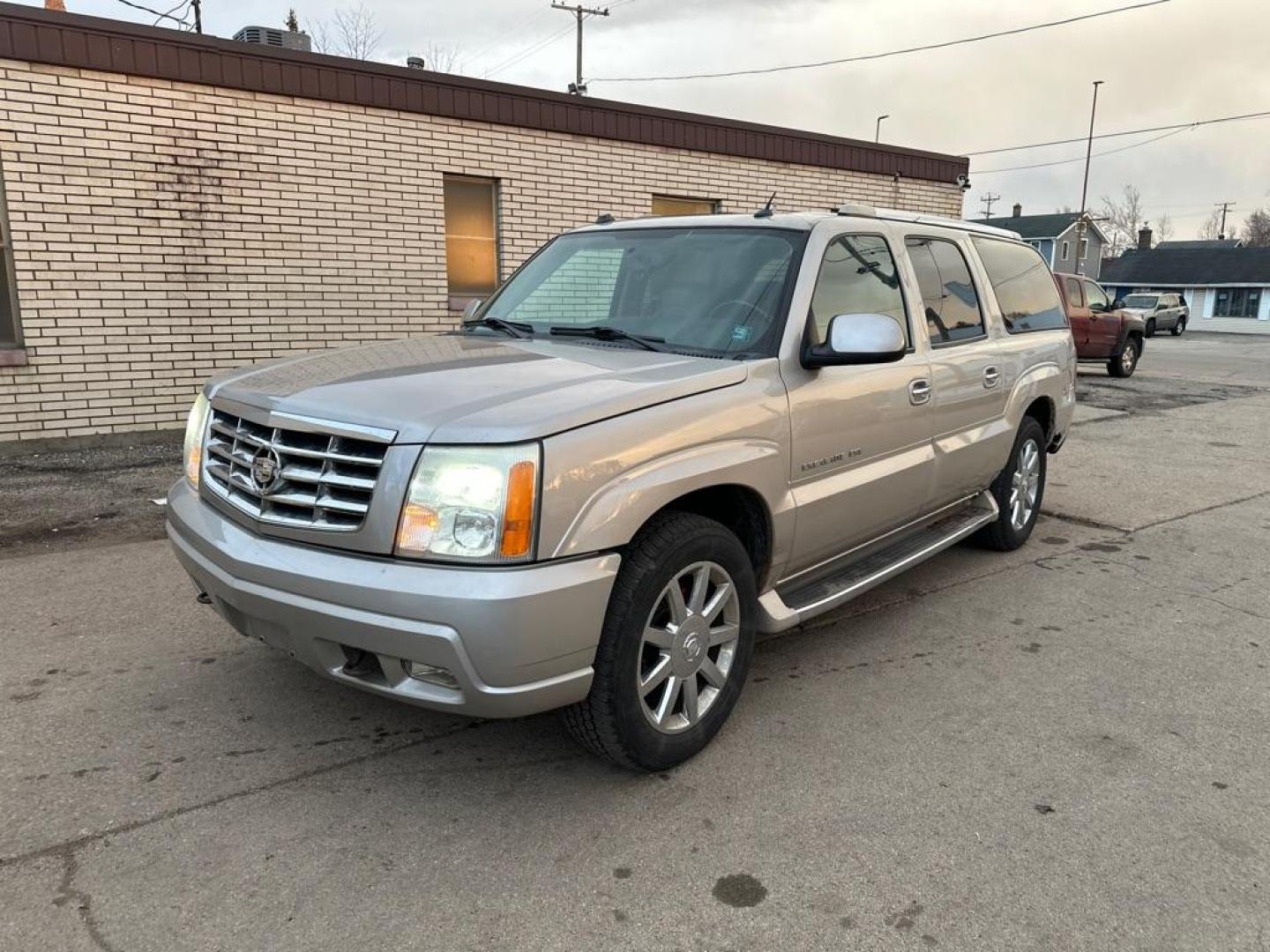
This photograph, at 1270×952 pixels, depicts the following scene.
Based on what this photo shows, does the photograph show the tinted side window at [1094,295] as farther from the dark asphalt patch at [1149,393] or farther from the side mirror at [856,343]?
the side mirror at [856,343]

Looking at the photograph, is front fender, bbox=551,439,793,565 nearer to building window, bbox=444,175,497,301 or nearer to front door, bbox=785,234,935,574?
front door, bbox=785,234,935,574

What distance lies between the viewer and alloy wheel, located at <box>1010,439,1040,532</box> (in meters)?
5.62

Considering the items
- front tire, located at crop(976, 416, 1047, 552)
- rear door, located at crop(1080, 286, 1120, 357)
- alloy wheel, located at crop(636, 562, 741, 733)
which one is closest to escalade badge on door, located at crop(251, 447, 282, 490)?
alloy wheel, located at crop(636, 562, 741, 733)

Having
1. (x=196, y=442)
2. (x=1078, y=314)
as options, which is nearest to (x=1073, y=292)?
(x=1078, y=314)

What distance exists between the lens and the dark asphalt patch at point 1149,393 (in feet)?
45.8

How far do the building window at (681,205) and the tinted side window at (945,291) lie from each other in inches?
278

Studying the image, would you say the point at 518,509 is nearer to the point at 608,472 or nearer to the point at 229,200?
the point at 608,472

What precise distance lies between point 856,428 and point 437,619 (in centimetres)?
201

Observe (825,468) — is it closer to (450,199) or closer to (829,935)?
(829,935)

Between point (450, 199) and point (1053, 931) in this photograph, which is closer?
point (1053, 931)

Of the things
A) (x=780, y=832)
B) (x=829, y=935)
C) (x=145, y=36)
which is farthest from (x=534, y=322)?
(x=145, y=36)

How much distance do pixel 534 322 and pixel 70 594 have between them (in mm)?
2826

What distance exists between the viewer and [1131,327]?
18.1 m

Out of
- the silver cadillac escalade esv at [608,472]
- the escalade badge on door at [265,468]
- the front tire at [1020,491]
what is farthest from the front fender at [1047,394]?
the escalade badge on door at [265,468]
